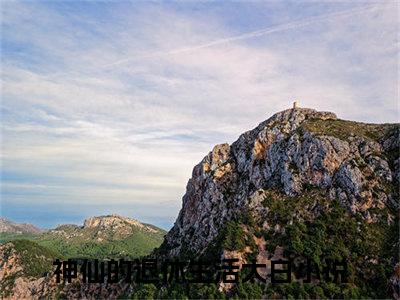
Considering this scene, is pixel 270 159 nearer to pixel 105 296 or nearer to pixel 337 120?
pixel 337 120

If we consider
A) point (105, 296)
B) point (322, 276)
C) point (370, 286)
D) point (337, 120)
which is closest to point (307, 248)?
point (322, 276)

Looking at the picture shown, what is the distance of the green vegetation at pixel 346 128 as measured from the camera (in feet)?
541

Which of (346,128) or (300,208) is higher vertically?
(346,128)

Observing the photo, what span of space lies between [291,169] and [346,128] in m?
28.8

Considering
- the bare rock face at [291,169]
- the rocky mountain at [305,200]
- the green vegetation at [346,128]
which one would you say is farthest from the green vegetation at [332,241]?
the green vegetation at [346,128]

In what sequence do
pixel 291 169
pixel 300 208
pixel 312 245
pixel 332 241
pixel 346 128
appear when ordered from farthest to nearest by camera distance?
pixel 346 128 < pixel 291 169 < pixel 300 208 < pixel 332 241 < pixel 312 245

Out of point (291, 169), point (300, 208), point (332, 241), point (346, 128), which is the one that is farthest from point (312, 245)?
point (346, 128)

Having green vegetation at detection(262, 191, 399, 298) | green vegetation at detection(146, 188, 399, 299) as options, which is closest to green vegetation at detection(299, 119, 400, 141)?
green vegetation at detection(146, 188, 399, 299)

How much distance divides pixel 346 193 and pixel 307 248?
1007 inches

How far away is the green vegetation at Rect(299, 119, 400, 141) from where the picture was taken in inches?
6491

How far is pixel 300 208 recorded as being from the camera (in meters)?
152

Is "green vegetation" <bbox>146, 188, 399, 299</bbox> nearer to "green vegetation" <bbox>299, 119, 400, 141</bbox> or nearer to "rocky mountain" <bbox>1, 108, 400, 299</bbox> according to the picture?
"rocky mountain" <bbox>1, 108, 400, 299</bbox>

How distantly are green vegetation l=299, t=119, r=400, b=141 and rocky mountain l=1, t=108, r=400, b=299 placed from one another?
379 millimetres

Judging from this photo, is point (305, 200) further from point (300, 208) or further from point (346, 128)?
point (346, 128)
